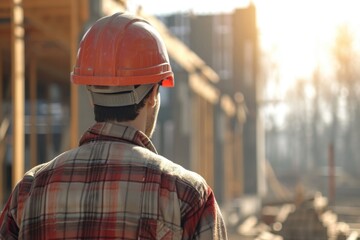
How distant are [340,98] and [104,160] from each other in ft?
185

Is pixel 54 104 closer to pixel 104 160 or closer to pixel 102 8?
pixel 102 8

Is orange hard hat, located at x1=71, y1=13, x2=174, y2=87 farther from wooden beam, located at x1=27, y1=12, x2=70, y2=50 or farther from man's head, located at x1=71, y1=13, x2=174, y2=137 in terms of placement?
wooden beam, located at x1=27, y1=12, x2=70, y2=50

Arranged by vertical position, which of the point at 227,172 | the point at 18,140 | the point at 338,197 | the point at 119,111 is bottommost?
the point at 338,197

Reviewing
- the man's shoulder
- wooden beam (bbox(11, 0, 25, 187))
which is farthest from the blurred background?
the man's shoulder

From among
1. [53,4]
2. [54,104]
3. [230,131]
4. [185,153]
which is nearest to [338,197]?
[230,131]

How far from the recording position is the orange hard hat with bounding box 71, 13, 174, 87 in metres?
1.57

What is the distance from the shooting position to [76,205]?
150cm

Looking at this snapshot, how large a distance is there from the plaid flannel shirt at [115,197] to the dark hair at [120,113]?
0.02 metres

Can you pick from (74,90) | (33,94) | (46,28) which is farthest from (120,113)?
(33,94)

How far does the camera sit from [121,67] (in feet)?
5.16

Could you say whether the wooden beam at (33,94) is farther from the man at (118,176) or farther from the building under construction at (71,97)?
the man at (118,176)

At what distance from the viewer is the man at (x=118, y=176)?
1.48 meters

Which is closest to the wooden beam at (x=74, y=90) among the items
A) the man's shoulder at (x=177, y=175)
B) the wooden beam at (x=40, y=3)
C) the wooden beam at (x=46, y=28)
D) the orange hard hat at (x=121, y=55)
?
the wooden beam at (x=40, y=3)

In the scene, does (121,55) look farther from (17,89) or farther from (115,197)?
(17,89)
